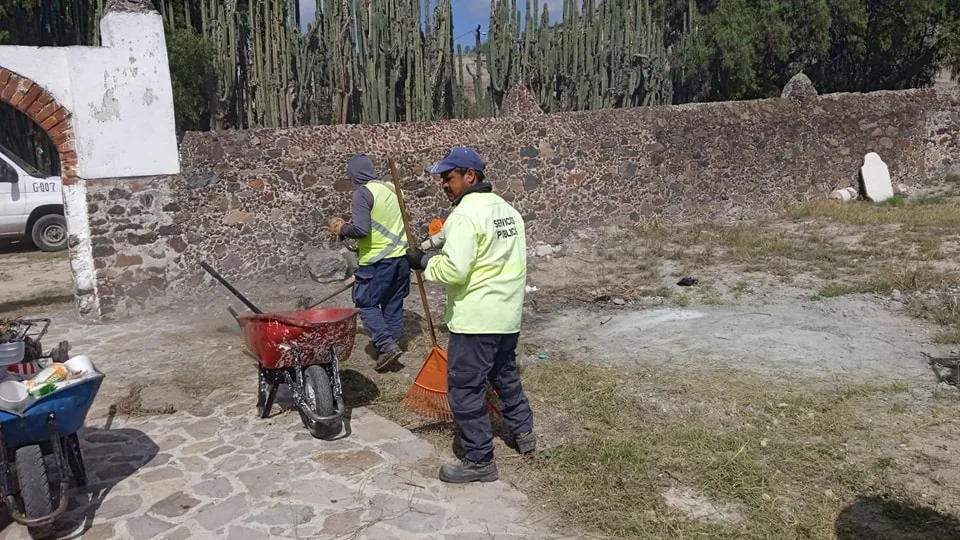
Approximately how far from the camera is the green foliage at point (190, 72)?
11.0 meters

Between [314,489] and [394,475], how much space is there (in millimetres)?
451

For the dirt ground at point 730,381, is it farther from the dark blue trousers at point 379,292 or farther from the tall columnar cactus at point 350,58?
the tall columnar cactus at point 350,58

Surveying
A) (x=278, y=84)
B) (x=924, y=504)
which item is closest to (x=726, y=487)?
(x=924, y=504)

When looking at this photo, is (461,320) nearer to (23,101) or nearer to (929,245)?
(23,101)

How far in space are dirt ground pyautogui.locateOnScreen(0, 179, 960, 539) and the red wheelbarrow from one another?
603 mm

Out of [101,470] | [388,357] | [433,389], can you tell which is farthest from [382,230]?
[101,470]

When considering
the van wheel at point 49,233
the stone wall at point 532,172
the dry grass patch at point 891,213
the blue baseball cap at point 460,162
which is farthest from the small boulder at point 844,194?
the van wheel at point 49,233

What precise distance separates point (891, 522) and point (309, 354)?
3.27 m

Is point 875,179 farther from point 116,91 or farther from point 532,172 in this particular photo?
point 116,91

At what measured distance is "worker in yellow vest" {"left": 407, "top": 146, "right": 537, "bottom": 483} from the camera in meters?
4.14

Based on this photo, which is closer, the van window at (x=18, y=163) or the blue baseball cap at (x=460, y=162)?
the blue baseball cap at (x=460, y=162)

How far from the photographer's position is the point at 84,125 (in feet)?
24.5

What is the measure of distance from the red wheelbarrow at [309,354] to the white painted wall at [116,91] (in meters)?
3.57

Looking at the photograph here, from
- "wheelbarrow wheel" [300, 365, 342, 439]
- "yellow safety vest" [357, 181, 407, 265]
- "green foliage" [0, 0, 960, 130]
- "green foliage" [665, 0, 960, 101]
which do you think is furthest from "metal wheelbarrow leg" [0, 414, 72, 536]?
"green foliage" [665, 0, 960, 101]
